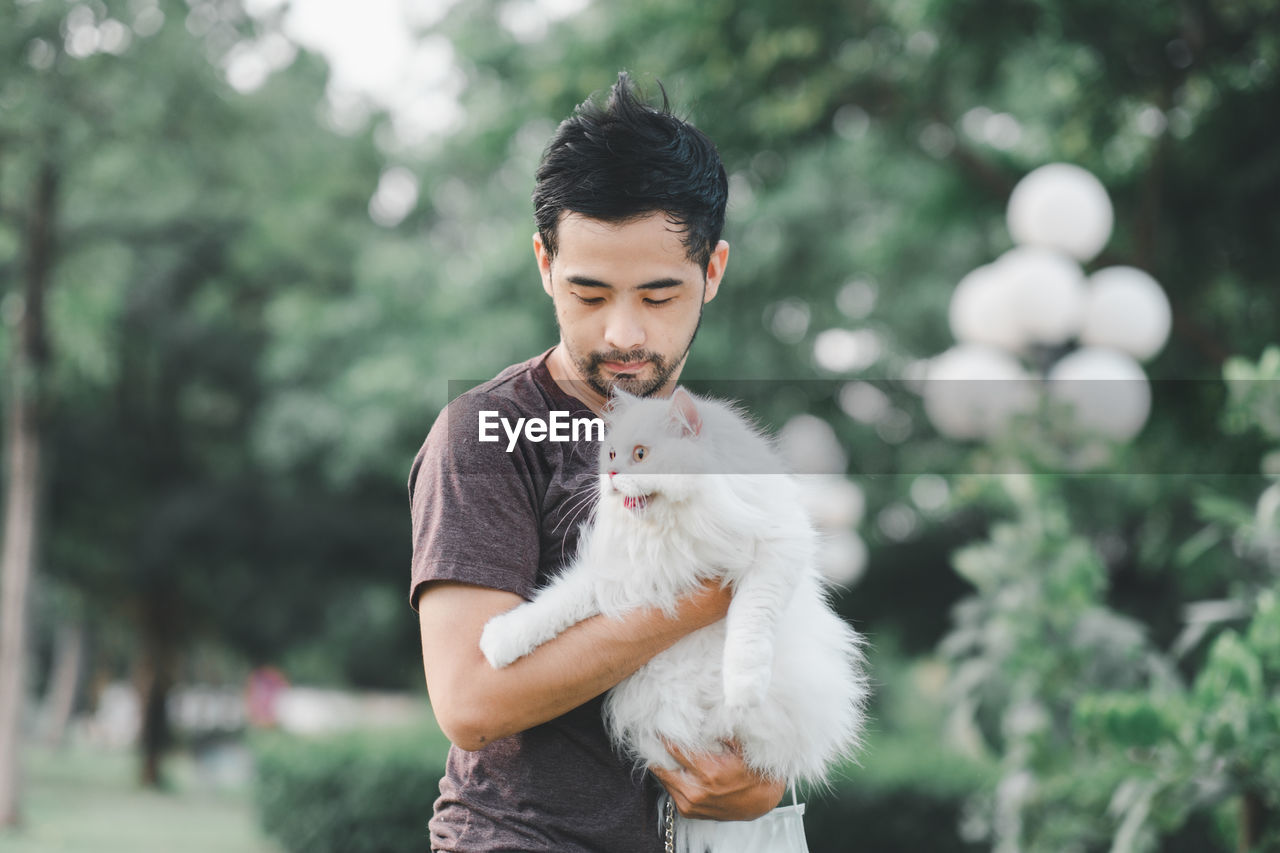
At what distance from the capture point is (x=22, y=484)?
1116cm

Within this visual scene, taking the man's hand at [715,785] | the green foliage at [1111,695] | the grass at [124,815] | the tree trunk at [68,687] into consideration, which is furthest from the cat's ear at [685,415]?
the tree trunk at [68,687]

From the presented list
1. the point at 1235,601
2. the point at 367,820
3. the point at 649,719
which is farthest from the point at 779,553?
the point at 367,820

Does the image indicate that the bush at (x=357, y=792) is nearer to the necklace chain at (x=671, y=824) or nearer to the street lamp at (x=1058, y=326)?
the street lamp at (x=1058, y=326)

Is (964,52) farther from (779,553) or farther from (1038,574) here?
(779,553)

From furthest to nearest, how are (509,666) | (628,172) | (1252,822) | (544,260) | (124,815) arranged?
Result: 1. (124,815)
2. (1252,822)
3. (544,260)
4. (628,172)
5. (509,666)

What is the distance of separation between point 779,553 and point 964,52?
266 inches

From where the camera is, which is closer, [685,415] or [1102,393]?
[685,415]

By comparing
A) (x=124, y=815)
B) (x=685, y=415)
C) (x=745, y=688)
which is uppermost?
(x=685, y=415)

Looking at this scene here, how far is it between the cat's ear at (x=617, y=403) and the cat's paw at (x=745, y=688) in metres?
0.50

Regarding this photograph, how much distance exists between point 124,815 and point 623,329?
549 inches

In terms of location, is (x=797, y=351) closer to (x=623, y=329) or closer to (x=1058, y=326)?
(x=1058, y=326)

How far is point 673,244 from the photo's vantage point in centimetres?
188

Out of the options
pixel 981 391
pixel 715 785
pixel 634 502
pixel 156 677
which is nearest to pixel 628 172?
pixel 634 502

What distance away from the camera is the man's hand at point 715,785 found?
1869mm
